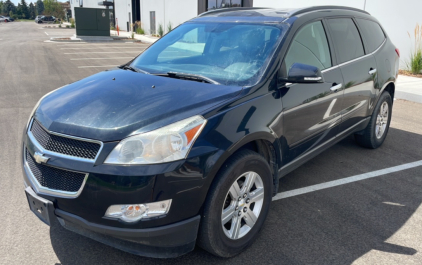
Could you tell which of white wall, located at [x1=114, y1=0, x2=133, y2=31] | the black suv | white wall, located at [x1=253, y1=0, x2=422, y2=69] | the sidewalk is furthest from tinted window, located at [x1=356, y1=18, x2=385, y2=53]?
white wall, located at [x1=114, y1=0, x2=133, y2=31]

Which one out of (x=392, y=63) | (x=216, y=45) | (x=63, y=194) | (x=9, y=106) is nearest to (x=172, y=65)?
(x=216, y=45)

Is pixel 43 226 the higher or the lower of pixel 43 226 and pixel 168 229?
the lower

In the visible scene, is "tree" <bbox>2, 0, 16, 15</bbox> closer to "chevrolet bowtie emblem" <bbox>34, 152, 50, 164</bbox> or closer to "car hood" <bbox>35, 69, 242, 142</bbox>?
"car hood" <bbox>35, 69, 242, 142</bbox>

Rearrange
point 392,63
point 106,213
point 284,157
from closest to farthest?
point 106,213, point 284,157, point 392,63

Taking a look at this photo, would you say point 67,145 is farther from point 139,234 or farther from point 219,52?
point 219,52

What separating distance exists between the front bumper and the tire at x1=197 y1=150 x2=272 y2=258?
0.43ft

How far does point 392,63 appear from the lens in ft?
17.8

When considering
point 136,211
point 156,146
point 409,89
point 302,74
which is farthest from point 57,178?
point 409,89

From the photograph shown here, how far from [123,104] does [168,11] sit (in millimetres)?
24668

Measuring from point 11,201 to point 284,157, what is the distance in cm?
265

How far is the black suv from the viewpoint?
2.40m

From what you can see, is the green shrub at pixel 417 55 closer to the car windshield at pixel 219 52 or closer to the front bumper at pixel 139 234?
the car windshield at pixel 219 52

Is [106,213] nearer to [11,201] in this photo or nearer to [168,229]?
[168,229]

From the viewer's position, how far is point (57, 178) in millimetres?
2521
